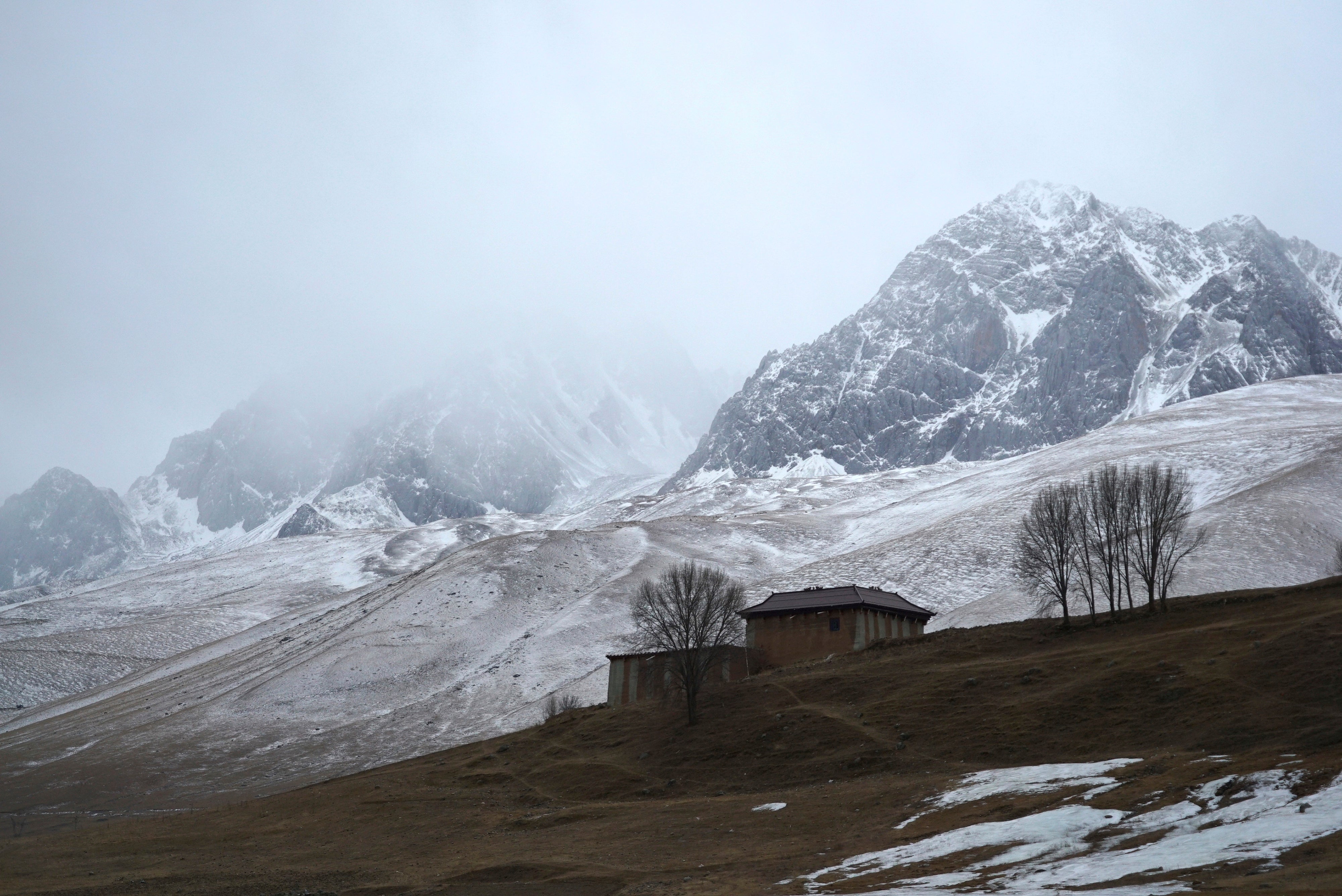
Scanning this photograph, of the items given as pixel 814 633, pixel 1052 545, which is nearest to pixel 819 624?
pixel 814 633

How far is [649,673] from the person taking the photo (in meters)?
69.7

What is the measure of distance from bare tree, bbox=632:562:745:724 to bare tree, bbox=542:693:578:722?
624 inches

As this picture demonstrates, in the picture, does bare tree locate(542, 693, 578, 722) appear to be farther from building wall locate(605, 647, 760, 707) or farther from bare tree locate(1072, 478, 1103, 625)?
bare tree locate(1072, 478, 1103, 625)

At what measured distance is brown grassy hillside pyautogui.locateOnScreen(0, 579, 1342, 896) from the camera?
31609 mm

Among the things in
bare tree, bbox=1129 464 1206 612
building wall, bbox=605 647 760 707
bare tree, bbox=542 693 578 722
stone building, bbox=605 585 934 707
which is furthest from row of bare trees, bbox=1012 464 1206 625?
bare tree, bbox=542 693 578 722

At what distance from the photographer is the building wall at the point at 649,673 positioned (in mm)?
67688

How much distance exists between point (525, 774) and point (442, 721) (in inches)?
1465

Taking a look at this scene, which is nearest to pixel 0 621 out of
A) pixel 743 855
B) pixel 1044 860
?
pixel 743 855

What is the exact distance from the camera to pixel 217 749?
87.8m

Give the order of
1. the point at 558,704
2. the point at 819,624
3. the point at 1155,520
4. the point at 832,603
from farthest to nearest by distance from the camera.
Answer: the point at 558,704
the point at 832,603
the point at 819,624
the point at 1155,520

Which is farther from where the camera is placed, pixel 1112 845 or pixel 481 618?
pixel 481 618

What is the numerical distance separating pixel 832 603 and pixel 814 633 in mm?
2557

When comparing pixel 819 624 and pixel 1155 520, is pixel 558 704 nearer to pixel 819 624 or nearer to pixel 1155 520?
pixel 819 624

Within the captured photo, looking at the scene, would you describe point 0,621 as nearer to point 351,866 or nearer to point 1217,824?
point 351,866
